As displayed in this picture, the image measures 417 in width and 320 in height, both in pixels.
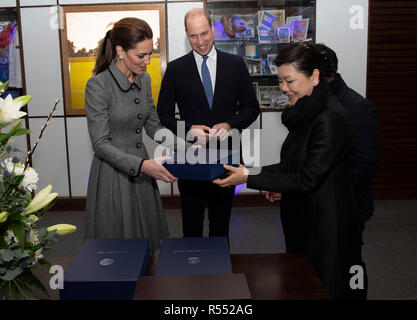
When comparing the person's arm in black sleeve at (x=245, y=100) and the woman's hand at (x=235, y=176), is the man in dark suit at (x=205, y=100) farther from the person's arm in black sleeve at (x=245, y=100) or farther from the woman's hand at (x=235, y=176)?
the woman's hand at (x=235, y=176)

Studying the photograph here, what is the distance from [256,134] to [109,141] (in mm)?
2687

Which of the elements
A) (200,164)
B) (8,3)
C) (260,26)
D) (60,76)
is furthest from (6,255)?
(8,3)

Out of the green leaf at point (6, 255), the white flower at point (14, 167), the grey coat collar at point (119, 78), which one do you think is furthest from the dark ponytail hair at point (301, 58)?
the green leaf at point (6, 255)

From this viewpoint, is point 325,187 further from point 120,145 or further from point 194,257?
point 120,145

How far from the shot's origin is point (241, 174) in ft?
5.94

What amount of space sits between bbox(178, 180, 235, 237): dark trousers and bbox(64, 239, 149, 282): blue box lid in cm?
121

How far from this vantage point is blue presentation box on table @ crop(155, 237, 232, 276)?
1154mm

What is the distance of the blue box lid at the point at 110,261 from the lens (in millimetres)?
1096

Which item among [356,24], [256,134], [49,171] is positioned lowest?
[49,171]

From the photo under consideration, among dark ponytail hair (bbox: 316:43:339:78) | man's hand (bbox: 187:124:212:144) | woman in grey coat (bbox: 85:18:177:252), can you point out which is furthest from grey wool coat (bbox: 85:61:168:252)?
dark ponytail hair (bbox: 316:43:339:78)

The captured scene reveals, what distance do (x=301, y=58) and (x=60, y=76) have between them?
334cm

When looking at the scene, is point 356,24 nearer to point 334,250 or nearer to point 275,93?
point 275,93

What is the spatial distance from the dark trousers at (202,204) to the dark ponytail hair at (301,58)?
102 centimetres
